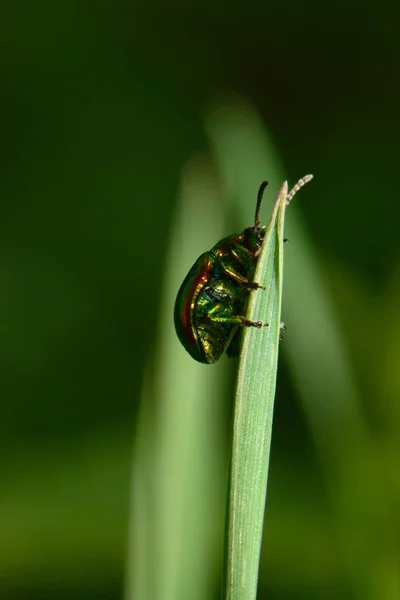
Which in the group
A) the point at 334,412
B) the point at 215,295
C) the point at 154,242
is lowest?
the point at 334,412

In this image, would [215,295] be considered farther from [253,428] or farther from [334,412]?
[253,428]

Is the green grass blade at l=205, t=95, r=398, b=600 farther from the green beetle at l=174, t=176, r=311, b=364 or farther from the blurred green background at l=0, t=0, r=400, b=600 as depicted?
the green beetle at l=174, t=176, r=311, b=364

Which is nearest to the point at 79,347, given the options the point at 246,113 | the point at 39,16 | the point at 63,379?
the point at 63,379

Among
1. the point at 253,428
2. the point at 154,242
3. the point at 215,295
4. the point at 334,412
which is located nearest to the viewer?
the point at 253,428

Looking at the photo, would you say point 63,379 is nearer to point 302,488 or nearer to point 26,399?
point 26,399

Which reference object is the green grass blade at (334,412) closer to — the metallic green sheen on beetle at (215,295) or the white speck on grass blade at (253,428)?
the metallic green sheen on beetle at (215,295)

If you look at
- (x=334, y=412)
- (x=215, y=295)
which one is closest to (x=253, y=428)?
(x=215, y=295)

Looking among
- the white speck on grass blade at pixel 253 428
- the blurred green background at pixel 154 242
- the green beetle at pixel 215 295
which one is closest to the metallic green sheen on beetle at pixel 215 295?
the green beetle at pixel 215 295
